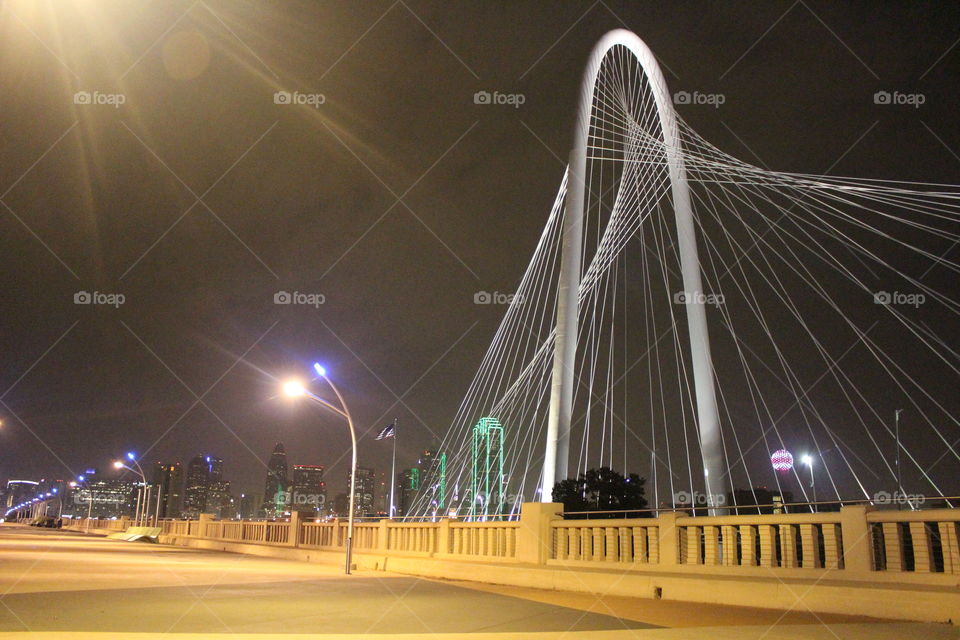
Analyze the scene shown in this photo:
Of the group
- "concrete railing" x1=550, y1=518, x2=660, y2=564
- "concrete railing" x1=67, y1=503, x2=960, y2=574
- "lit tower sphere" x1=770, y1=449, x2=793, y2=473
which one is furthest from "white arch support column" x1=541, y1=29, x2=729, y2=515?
"lit tower sphere" x1=770, y1=449, x2=793, y2=473

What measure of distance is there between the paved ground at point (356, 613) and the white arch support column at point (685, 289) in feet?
46.9

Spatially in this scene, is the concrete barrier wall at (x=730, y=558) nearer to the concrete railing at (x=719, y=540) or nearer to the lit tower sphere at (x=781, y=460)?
the concrete railing at (x=719, y=540)

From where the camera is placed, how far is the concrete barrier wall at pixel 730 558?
34.7 ft

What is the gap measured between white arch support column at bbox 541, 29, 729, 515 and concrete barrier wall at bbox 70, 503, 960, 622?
9.59m

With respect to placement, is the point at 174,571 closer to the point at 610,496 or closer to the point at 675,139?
the point at 675,139

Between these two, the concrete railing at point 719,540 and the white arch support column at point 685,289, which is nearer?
the concrete railing at point 719,540

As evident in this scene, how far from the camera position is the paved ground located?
8.95 m

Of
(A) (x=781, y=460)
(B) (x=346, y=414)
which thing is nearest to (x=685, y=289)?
(B) (x=346, y=414)

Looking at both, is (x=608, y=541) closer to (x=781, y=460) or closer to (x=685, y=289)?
(x=685, y=289)

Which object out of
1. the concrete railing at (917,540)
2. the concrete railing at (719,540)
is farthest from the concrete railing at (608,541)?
the concrete railing at (917,540)

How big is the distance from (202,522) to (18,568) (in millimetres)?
22970

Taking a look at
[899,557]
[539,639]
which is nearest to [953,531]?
[899,557]

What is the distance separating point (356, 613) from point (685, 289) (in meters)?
22.3

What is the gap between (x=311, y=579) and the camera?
1706 centimetres
